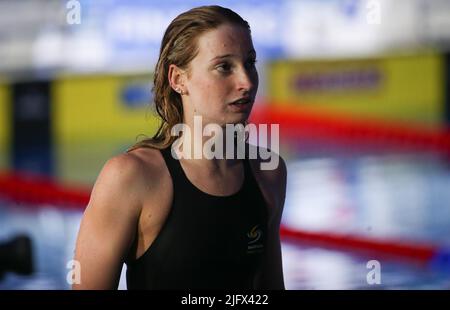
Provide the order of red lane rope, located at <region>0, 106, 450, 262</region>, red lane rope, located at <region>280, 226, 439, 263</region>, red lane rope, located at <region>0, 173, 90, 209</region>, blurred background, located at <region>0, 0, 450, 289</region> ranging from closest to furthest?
red lane rope, located at <region>280, 226, 439, 263</region>, blurred background, located at <region>0, 0, 450, 289</region>, red lane rope, located at <region>0, 106, 450, 262</region>, red lane rope, located at <region>0, 173, 90, 209</region>

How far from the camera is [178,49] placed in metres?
1.65

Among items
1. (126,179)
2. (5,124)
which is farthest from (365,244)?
(5,124)

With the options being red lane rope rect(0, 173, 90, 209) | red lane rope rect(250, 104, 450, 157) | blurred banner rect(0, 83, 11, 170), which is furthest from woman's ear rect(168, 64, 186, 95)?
blurred banner rect(0, 83, 11, 170)

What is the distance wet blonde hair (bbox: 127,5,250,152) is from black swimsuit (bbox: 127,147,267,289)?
2.6 inches

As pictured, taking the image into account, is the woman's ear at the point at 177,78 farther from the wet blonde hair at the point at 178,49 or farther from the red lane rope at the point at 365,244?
the red lane rope at the point at 365,244

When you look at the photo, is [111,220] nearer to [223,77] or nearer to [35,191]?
[223,77]

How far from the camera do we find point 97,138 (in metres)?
5.55

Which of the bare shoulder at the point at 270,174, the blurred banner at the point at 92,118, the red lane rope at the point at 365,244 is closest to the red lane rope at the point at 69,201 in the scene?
the red lane rope at the point at 365,244

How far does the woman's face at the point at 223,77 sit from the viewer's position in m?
1.62

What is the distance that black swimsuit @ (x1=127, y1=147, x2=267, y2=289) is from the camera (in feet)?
5.17

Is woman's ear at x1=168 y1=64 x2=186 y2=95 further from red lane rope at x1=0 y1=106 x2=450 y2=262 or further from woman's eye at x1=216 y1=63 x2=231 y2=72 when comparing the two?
red lane rope at x1=0 y1=106 x2=450 y2=262

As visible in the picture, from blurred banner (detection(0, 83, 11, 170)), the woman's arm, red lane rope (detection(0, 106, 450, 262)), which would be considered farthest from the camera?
blurred banner (detection(0, 83, 11, 170))
